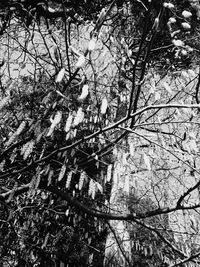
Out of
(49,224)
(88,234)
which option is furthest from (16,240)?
(88,234)

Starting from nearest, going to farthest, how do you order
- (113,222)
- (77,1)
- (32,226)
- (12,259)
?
1. (12,259)
2. (32,226)
3. (77,1)
4. (113,222)

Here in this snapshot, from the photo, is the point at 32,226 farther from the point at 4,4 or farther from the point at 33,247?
the point at 4,4

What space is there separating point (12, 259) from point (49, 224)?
48cm

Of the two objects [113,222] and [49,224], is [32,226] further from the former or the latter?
[113,222]

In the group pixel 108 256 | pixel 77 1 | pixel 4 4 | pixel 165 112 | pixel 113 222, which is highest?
pixel 77 1

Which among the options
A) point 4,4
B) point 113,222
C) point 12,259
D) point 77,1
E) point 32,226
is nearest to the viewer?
point 4,4

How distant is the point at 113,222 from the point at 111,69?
5.61 ft

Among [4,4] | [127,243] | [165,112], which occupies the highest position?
[4,4]

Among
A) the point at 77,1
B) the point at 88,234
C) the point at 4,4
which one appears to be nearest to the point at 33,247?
the point at 88,234

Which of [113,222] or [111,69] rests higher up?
[111,69]

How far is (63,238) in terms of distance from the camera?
8.84 feet

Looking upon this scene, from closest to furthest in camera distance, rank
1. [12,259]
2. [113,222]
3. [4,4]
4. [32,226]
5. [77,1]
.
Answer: [4,4] < [12,259] < [32,226] < [77,1] < [113,222]

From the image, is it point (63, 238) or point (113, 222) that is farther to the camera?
point (113, 222)

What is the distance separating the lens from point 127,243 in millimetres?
2820
